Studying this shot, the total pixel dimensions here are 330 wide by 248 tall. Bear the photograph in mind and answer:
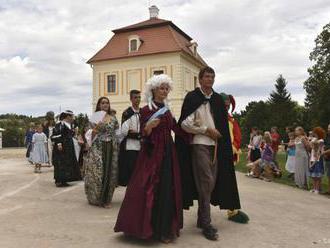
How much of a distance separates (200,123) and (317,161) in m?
6.21

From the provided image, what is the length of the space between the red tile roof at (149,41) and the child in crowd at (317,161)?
1243 inches

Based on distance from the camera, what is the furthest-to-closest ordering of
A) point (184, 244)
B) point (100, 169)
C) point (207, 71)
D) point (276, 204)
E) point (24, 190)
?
point (24, 190) < point (276, 204) < point (100, 169) < point (207, 71) < point (184, 244)

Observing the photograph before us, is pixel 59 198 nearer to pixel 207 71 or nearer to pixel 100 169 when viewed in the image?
pixel 100 169

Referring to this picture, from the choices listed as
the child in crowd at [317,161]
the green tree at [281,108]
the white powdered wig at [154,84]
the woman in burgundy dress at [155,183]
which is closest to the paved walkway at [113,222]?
the woman in burgundy dress at [155,183]

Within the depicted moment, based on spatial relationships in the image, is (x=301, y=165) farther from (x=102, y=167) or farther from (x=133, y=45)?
(x=133, y=45)

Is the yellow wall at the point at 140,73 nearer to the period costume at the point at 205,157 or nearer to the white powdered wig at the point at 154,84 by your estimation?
the period costume at the point at 205,157

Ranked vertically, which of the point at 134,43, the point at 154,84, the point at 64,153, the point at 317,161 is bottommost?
the point at 317,161

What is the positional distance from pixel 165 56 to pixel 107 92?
7.28 m

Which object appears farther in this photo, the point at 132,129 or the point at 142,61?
the point at 142,61

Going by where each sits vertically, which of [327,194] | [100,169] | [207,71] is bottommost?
[327,194]

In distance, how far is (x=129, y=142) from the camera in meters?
7.86

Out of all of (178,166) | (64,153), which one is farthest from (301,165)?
(178,166)

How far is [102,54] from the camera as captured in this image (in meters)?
46.2

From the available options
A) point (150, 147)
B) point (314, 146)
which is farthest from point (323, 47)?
point (150, 147)
